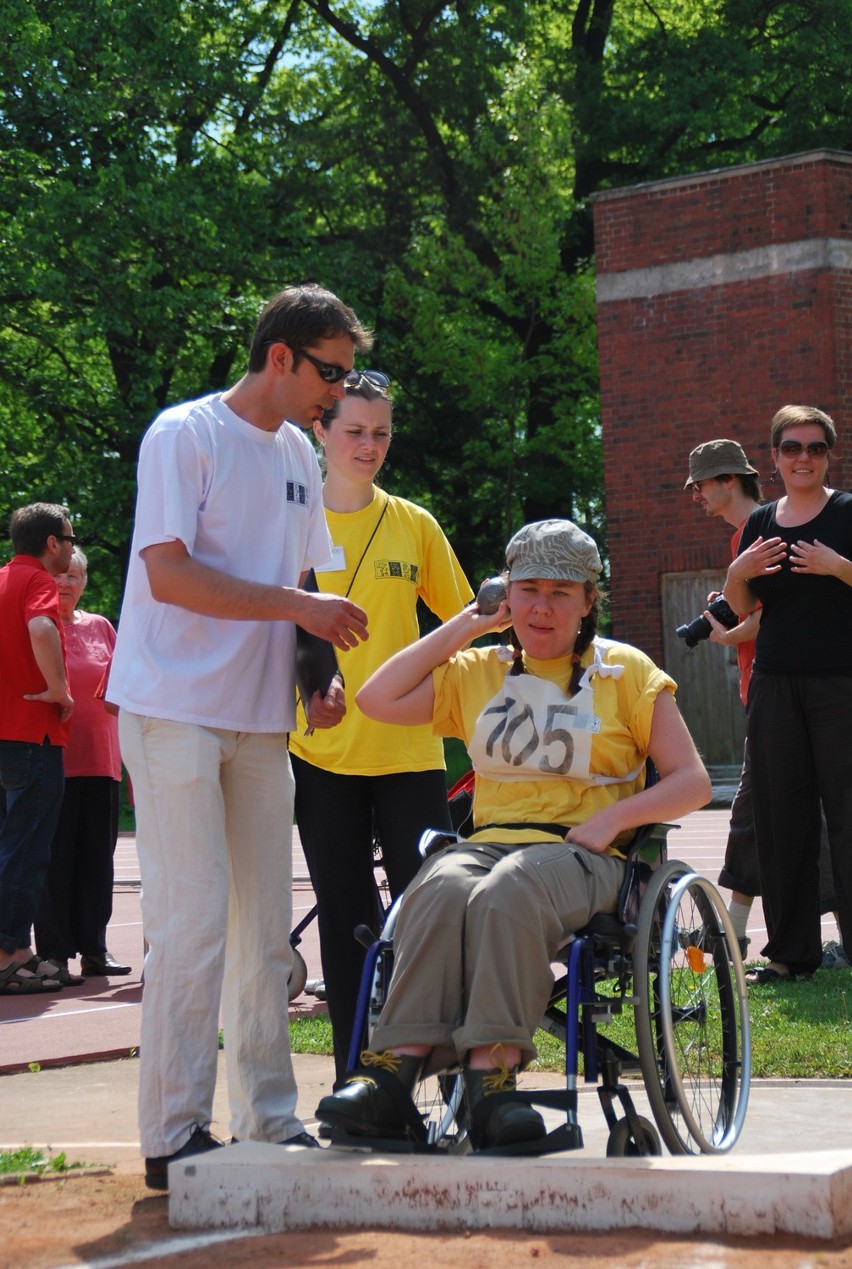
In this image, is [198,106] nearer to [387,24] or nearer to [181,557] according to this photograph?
[387,24]

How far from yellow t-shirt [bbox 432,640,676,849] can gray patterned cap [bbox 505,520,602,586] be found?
0.22 m

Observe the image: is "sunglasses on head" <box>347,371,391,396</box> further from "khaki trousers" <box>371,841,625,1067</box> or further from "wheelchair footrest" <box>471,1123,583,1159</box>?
"wheelchair footrest" <box>471,1123,583,1159</box>

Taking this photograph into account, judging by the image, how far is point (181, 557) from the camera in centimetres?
430

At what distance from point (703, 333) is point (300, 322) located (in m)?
18.1

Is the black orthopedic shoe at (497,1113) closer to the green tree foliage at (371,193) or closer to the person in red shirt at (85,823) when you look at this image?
the person in red shirt at (85,823)

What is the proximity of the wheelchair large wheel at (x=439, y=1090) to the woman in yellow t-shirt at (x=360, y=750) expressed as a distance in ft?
1.89

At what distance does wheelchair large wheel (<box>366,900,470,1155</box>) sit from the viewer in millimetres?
4164

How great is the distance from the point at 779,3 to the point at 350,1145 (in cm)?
2934

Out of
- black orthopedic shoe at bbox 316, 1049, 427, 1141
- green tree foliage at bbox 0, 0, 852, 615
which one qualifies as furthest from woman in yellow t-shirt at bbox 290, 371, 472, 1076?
green tree foliage at bbox 0, 0, 852, 615

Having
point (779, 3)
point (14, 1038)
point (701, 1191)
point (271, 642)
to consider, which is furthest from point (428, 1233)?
point (779, 3)

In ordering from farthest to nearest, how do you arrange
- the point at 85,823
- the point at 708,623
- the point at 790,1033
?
1. the point at 85,823
2. the point at 708,623
3. the point at 790,1033

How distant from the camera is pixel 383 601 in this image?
5316 millimetres

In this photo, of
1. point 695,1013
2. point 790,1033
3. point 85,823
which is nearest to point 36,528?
point 85,823

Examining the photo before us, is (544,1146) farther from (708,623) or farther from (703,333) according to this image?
(703,333)
